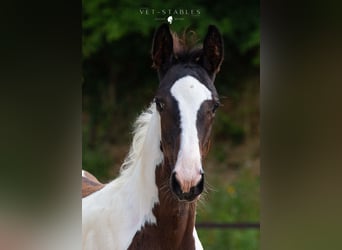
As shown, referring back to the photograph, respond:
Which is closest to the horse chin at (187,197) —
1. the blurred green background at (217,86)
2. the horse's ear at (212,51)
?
the blurred green background at (217,86)

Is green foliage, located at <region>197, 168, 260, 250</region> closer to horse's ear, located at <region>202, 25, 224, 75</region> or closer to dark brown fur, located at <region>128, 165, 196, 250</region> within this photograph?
dark brown fur, located at <region>128, 165, 196, 250</region>

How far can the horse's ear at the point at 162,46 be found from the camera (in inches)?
45.3

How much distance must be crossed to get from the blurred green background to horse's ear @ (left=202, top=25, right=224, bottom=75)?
0.10 ft

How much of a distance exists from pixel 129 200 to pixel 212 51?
0.30 meters

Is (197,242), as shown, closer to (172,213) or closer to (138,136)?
(172,213)

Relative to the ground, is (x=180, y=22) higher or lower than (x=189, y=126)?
higher

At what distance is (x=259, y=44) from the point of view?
119 centimetres

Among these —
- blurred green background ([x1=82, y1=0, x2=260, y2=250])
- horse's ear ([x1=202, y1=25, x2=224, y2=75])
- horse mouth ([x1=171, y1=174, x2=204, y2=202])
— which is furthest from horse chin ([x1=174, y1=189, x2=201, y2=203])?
horse's ear ([x1=202, y1=25, x2=224, y2=75])

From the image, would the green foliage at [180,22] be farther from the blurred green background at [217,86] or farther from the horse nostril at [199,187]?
the horse nostril at [199,187]

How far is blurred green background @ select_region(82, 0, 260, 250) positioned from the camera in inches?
48.1

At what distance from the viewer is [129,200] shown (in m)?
1.21

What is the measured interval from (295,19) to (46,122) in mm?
447

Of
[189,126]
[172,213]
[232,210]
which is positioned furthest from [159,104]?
[232,210]

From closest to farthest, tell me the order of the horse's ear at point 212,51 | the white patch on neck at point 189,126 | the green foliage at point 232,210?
the white patch on neck at point 189,126
the horse's ear at point 212,51
the green foliage at point 232,210
